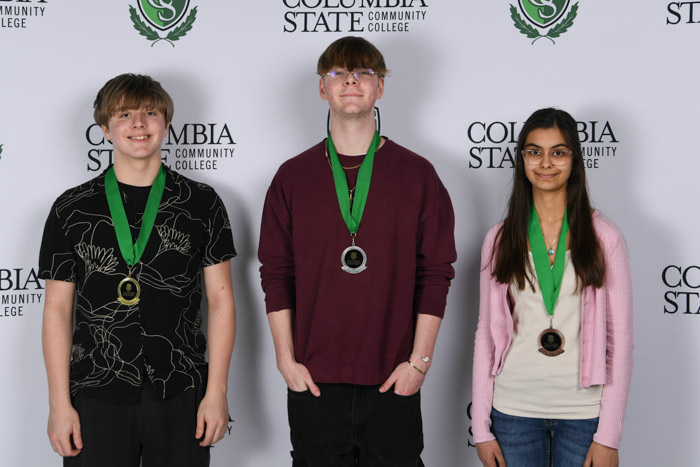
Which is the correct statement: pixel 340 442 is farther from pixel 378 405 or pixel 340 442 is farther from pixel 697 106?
pixel 697 106

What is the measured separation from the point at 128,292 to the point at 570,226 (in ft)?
4.72

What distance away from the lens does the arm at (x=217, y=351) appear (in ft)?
7.50

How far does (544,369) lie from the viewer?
7.22ft

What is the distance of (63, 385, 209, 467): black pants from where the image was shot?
2172 millimetres

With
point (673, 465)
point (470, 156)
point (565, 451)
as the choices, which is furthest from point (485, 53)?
point (673, 465)

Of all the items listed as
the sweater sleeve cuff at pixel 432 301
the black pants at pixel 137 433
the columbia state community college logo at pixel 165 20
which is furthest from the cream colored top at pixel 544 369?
the columbia state community college logo at pixel 165 20

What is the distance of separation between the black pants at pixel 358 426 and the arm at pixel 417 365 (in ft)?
0.11

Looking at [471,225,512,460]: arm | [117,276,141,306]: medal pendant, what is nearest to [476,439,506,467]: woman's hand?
[471,225,512,460]: arm

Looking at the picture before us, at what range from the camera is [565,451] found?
2178 millimetres

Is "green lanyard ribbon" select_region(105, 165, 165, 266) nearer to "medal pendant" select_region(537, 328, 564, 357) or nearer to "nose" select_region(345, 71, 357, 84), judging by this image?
"nose" select_region(345, 71, 357, 84)

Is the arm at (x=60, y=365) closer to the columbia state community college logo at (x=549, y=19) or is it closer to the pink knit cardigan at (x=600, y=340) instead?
the pink knit cardigan at (x=600, y=340)

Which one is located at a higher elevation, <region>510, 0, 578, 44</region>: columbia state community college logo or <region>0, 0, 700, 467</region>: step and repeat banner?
<region>510, 0, 578, 44</region>: columbia state community college logo

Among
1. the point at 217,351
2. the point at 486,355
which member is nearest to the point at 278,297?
the point at 217,351

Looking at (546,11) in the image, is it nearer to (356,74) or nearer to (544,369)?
(356,74)
